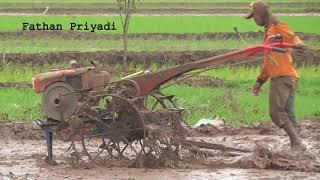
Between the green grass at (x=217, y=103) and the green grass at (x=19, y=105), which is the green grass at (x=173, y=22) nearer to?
the green grass at (x=217, y=103)

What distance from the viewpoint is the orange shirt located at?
891 centimetres

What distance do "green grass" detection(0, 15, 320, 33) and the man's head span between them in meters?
18.4

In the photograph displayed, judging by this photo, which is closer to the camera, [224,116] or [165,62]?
[224,116]

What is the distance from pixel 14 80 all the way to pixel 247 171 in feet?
33.7

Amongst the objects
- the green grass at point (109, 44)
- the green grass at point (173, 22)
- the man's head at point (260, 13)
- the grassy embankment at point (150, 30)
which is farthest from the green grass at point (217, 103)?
the green grass at point (173, 22)

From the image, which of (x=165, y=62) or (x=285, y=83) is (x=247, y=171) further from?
(x=165, y=62)

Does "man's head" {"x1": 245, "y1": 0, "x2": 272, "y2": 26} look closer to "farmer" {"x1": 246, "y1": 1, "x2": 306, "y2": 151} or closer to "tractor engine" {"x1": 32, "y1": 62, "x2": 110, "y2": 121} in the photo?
"farmer" {"x1": 246, "y1": 1, "x2": 306, "y2": 151}

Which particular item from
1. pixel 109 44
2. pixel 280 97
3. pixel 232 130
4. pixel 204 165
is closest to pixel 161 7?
pixel 109 44

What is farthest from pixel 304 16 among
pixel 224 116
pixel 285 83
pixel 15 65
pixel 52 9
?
pixel 285 83

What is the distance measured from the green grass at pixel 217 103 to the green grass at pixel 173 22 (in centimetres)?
1188

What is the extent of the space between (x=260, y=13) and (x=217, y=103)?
429 centimetres

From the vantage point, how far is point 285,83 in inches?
357

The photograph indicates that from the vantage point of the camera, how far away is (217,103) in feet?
43.1

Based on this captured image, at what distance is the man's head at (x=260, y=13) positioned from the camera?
354 inches
